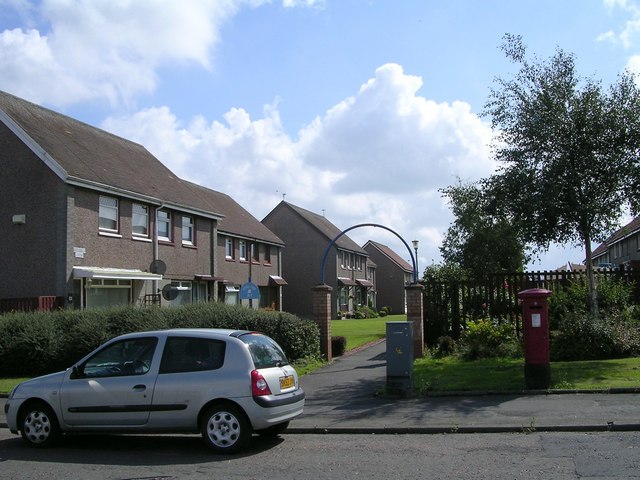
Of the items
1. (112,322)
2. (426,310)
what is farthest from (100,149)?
(426,310)

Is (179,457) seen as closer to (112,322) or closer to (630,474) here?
(630,474)

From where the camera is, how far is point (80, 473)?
765cm

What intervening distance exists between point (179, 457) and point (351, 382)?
647 cm

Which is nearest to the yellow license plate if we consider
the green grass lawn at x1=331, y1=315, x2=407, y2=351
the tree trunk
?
the tree trunk

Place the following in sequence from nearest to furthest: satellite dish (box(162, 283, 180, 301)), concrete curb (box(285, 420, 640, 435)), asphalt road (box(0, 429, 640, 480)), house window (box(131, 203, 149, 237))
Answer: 1. asphalt road (box(0, 429, 640, 480))
2. concrete curb (box(285, 420, 640, 435))
3. satellite dish (box(162, 283, 180, 301))
4. house window (box(131, 203, 149, 237))

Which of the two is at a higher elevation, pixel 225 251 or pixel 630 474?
pixel 225 251

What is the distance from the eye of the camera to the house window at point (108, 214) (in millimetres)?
23562

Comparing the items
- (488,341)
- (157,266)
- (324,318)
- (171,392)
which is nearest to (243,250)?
(157,266)

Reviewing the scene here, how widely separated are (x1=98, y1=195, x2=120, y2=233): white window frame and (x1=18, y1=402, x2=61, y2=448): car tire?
14.9 m

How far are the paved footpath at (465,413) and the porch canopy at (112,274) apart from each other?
9.53 m

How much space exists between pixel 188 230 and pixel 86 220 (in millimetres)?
7309

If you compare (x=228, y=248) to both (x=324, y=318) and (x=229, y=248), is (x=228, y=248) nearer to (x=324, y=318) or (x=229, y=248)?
(x=229, y=248)

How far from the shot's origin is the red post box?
11.9 metres

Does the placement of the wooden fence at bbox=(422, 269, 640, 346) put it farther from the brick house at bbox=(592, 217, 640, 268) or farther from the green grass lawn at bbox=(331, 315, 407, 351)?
the brick house at bbox=(592, 217, 640, 268)
